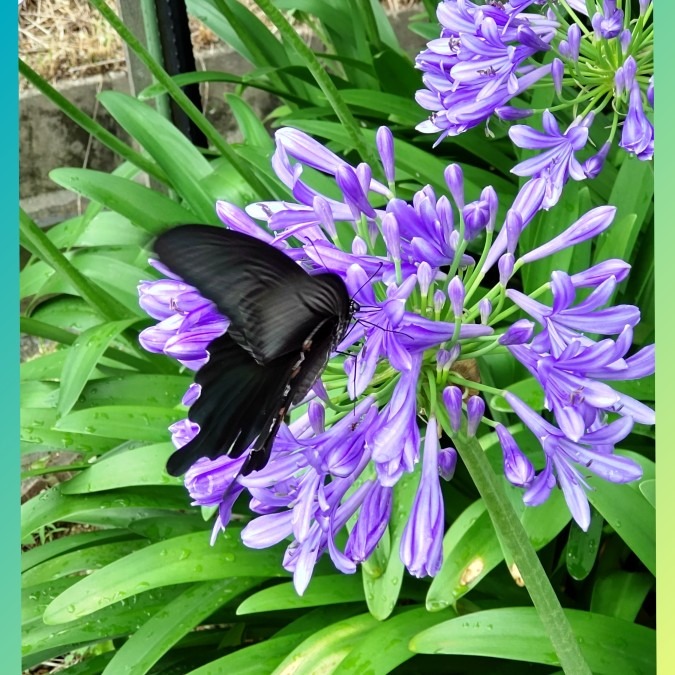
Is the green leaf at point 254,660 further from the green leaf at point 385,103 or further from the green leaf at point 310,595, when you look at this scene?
the green leaf at point 385,103

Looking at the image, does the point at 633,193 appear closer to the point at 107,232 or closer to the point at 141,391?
the point at 141,391

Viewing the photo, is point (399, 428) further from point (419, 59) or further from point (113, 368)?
point (113, 368)

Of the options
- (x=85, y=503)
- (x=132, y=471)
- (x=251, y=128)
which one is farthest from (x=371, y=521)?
(x=251, y=128)

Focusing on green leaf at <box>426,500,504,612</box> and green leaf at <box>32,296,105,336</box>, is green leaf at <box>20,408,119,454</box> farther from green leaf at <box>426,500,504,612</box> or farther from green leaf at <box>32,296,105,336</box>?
green leaf at <box>426,500,504,612</box>

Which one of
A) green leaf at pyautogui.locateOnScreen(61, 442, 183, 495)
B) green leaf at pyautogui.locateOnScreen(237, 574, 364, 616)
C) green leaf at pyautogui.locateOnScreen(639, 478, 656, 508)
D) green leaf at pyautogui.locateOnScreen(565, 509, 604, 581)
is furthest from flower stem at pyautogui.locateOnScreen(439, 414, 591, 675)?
green leaf at pyautogui.locateOnScreen(61, 442, 183, 495)

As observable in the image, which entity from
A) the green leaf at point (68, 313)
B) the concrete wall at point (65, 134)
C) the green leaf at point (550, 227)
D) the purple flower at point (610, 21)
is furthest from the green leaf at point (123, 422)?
the concrete wall at point (65, 134)

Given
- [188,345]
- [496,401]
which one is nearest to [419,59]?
[496,401]
